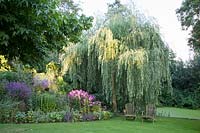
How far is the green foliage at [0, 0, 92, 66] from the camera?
17.1ft

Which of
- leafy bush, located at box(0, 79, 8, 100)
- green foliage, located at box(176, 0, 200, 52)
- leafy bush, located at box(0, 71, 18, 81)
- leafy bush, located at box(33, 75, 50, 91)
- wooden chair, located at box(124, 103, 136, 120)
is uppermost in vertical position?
green foliage, located at box(176, 0, 200, 52)

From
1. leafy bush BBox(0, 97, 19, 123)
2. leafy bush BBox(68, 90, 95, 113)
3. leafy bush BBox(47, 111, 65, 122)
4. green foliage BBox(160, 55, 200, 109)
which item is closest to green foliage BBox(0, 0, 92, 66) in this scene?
leafy bush BBox(0, 97, 19, 123)

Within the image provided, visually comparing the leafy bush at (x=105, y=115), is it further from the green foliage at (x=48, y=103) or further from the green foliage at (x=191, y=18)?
the green foliage at (x=191, y=18)

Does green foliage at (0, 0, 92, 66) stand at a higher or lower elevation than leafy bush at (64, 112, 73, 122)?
higher

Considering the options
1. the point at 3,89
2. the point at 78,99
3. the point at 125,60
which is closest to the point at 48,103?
the point at 78,99

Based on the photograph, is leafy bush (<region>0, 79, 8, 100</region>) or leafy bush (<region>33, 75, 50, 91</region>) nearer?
leafy bush (<region>0, 79, 8, 100</region>)

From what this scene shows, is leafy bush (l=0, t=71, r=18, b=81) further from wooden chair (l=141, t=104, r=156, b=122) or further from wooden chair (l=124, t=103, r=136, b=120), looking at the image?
wooden chair (l=141, t=104, r=156, b=122)

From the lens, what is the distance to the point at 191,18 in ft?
64.7

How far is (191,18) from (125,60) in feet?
21.1

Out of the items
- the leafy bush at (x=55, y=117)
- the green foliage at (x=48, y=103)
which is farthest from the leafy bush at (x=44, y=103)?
the leafy bush at (x=55, y=117)

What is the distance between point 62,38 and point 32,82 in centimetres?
1130

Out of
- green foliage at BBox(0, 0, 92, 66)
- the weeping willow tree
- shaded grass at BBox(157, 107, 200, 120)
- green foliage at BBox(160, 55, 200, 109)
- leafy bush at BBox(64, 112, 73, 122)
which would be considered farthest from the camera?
green foliage at BBox(160, 55, 200, 109)

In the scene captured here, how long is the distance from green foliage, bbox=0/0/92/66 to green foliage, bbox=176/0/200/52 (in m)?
13.4

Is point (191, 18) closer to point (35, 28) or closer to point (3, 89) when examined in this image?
point (3, 89)
